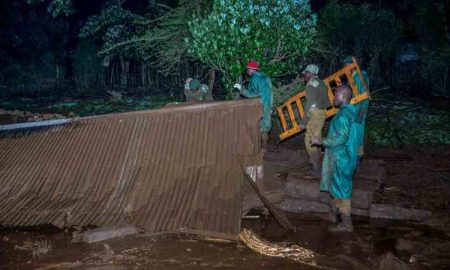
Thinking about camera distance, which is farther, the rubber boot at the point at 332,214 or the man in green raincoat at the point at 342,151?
the rubber boot at the point at 332,214

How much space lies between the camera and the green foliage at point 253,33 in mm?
7879

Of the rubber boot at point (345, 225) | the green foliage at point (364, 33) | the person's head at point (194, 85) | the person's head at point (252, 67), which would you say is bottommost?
the rubber boot at point (345, 225)

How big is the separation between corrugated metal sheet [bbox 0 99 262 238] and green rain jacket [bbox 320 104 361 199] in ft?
3.14

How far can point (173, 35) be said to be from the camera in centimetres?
969

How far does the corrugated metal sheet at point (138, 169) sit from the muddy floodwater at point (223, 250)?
240mm

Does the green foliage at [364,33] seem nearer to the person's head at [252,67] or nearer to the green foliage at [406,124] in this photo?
the green foliage at [406,124]

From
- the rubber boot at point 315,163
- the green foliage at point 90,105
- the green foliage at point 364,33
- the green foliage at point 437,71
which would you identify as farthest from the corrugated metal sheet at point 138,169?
the green foliage at point 437,71

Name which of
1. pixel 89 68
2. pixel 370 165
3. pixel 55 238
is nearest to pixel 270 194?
pixel 370 165

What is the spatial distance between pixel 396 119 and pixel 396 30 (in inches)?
280

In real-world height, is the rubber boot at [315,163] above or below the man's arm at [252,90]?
below

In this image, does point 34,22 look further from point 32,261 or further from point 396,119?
point 32,261

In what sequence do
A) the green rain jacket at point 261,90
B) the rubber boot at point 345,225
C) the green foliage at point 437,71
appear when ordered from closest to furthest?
the rubber boot at point 345,225, the green rain jacket at point 261,90, the green foliage at point 437,71

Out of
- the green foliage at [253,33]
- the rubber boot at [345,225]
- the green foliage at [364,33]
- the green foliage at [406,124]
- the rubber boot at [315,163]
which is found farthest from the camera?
the green foliage at [364,33]

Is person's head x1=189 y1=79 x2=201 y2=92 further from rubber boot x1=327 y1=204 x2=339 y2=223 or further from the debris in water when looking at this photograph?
the debris in water
